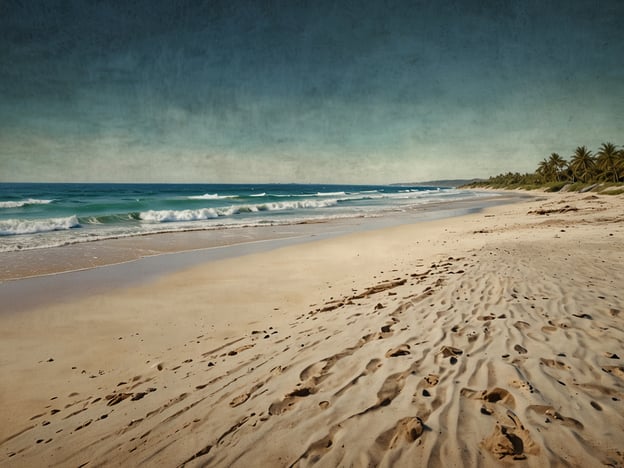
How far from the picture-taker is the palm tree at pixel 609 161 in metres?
53.2

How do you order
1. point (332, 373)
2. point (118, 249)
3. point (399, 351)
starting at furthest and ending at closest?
1. point (118, 249)
2. point (399, 351)
3. point (332, 373)

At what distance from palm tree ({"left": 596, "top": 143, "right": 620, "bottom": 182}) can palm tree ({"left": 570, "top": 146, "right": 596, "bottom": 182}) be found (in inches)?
90.1

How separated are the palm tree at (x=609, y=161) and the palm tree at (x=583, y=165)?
2289mm

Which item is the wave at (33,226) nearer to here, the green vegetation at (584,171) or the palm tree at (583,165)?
the green vegetation at (584,171)

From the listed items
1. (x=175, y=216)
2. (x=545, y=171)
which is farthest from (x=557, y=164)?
(x=175, y=216)

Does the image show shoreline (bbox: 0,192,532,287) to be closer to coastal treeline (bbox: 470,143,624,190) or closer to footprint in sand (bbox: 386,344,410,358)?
footprint in sand (bbox: 386,344,410,358)

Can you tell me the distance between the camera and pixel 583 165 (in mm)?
66375

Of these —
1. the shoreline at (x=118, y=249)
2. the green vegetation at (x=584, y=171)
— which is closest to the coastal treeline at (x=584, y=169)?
the green vegetation at (x=584, y=171)

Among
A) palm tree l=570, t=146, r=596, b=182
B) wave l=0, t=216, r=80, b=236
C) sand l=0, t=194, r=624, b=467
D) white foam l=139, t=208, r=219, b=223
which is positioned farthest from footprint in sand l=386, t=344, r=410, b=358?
palm tree l=570, t=146, r=596, b=182

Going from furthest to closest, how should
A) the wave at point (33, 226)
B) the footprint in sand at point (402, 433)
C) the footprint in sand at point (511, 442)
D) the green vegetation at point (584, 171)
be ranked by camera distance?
the green vegetation at point (584, 171) < the wave at point (33, 226) < the footprint in sand at point (402, 433) < the footprint in sand at point (511, 442)

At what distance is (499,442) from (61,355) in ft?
19.7

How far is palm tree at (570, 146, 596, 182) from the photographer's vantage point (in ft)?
211

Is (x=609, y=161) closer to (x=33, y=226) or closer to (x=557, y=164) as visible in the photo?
(x=557, y=164)

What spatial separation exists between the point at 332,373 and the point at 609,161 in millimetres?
78722
